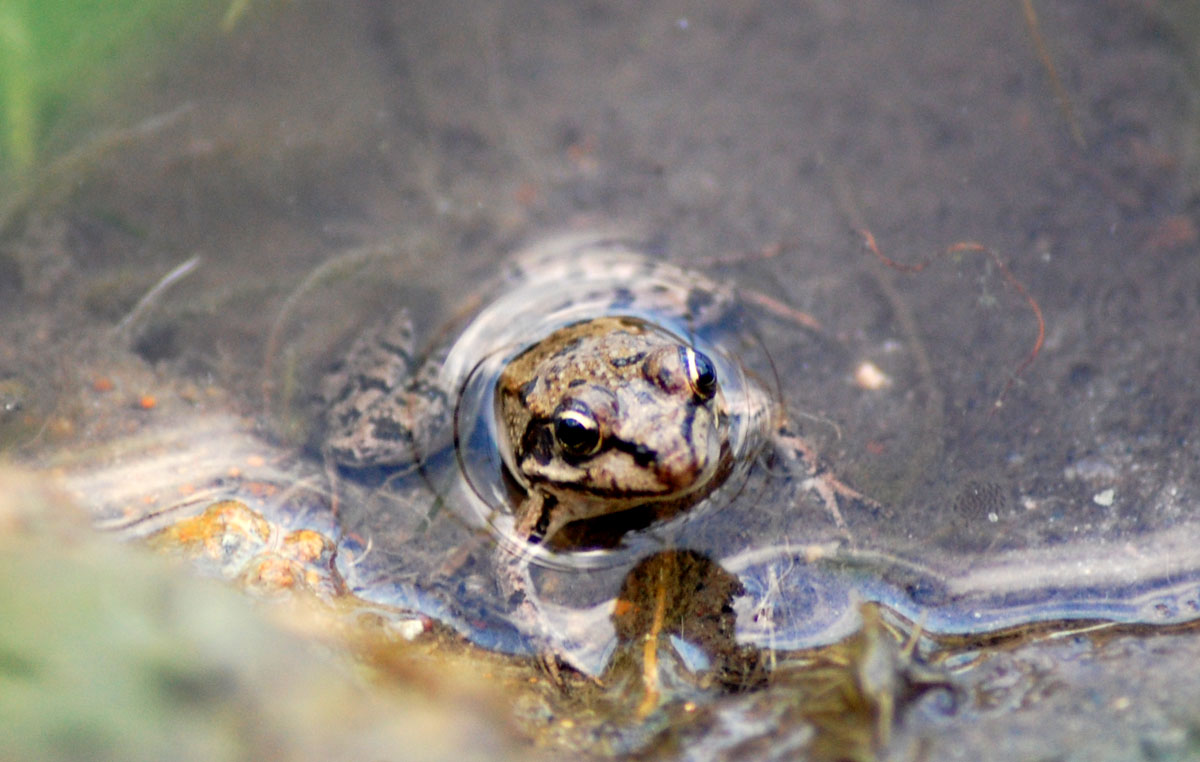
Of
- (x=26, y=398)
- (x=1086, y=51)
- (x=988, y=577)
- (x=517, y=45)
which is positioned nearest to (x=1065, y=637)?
(x=988, y=577)

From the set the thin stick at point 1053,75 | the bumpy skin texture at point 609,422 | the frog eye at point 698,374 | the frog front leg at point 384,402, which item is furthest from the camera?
the thin stick at point 1053,75

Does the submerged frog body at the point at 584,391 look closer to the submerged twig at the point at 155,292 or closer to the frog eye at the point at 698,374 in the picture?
the frog eye at the point at 698,374

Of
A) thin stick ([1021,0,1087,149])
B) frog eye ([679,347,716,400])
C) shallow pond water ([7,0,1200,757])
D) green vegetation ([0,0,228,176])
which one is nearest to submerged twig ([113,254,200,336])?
shallow pond water ([7,0,1200,757])

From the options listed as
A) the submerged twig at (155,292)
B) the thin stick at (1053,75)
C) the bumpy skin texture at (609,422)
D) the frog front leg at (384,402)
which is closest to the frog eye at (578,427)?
the bumpy skin texture at (609,422)

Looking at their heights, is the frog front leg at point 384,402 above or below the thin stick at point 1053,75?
below

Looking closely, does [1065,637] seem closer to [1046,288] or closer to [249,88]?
[1046,288]

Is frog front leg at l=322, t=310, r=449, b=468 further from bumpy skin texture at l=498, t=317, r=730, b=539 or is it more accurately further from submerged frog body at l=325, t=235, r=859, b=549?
bumpy skin texture at l=498, t=317, r=730, b=539

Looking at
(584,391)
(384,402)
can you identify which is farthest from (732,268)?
(384,402)
